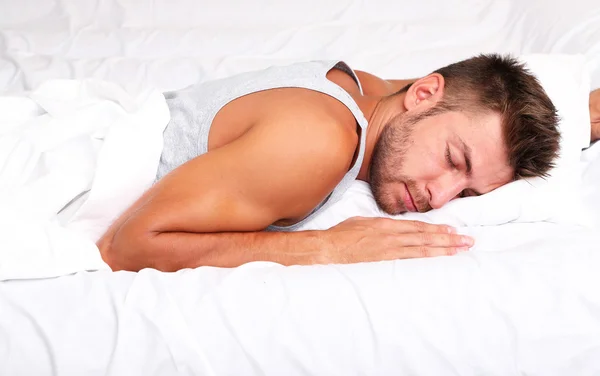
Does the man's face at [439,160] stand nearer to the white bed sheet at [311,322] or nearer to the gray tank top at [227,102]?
the gray tank top at [227,102]

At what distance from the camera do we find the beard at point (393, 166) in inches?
61.2

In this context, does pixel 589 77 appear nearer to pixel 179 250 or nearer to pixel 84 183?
pixel 179 250

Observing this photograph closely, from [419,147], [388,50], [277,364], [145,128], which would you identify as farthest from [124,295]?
[388,50]

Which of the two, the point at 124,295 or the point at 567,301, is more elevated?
the point at 567,301

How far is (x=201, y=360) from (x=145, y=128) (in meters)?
0.60

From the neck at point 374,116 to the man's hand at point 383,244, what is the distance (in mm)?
237

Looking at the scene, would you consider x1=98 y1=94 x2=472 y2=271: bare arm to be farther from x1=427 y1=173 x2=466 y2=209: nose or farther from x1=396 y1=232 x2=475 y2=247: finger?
x1=427 y1=173 x2=466 y2=209: nose

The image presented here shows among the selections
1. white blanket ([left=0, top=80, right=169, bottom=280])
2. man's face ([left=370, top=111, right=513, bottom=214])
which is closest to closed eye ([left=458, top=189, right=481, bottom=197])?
man's face ([left=370, top=111, right=513, bottom=214])

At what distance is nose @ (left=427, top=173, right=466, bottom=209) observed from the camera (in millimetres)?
1528

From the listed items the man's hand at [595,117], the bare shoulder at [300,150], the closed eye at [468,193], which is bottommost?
the closed eye at [468,193]

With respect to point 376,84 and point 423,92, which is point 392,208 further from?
point 376,84

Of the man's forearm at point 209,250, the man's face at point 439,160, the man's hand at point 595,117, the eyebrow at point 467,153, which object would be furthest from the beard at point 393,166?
the man's hand at point 595,117

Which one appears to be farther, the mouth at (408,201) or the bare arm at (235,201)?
the mouth at (408,201)

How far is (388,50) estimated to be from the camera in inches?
84.4
